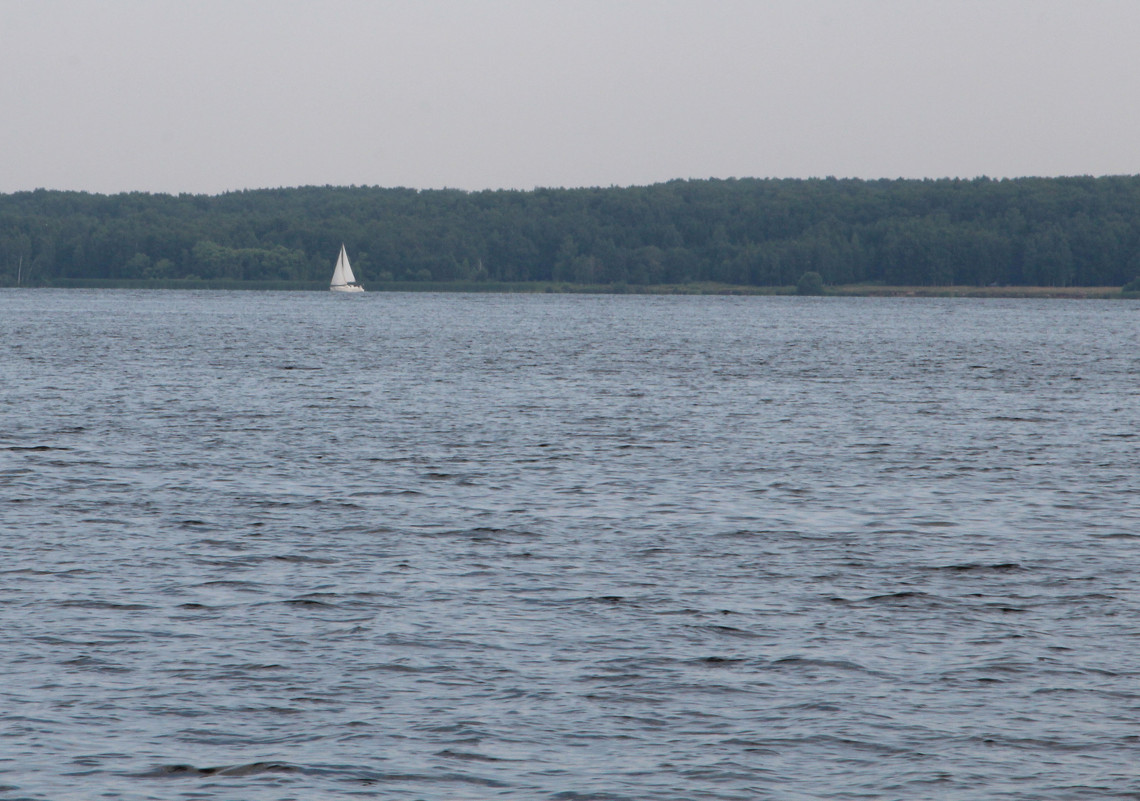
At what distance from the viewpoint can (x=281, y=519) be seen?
93.2ft

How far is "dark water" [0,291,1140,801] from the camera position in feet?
47.3

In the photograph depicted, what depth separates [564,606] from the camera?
2092 cm

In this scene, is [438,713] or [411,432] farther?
[411,432]

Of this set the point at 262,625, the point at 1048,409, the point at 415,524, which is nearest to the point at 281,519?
the point at 415,524

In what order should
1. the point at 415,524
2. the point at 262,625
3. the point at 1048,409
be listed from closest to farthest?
the point at 262,625, the point at 415,524, the point at 1048,409

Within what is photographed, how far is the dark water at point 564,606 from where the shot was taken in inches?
568

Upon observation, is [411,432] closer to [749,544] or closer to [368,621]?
[749,544]

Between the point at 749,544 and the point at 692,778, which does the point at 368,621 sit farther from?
the point at 749,544

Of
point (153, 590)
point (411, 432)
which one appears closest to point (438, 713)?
point (153, 590)

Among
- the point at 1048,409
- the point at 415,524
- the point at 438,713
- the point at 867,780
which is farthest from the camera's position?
the point at 1048,409

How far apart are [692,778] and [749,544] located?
12.3 metres

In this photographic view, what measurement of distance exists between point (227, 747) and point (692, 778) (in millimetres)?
4743

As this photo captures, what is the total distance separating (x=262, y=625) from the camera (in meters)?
19.6

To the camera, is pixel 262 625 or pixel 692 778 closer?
pixel 692 778
